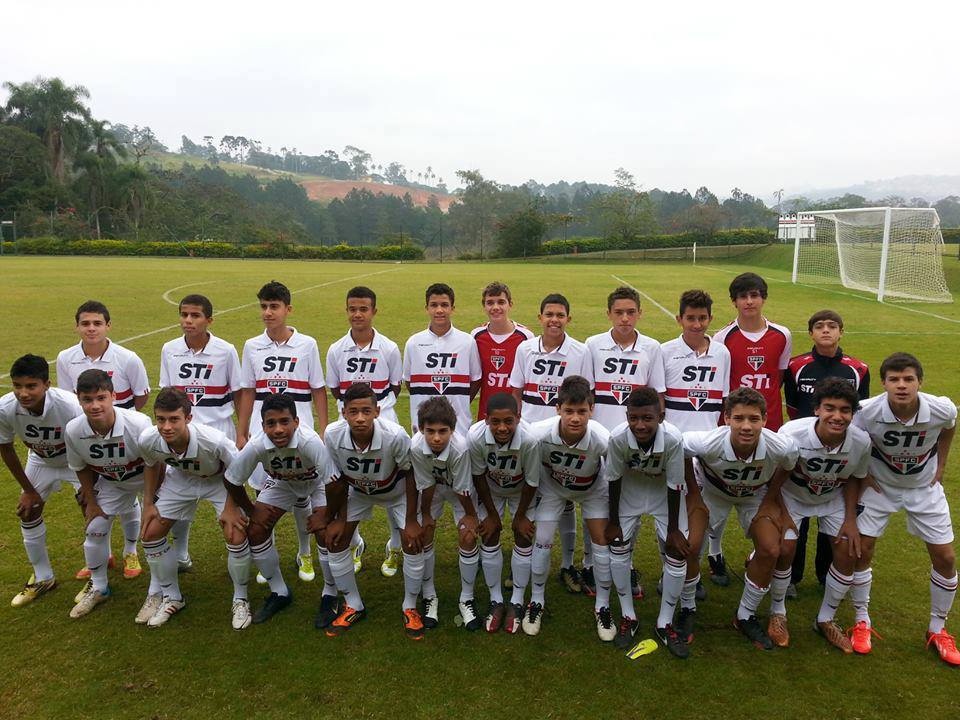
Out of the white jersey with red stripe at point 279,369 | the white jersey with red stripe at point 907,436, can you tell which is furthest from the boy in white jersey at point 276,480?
the white jersey with red stripe at point 907,436

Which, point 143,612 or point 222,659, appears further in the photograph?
point 143,612

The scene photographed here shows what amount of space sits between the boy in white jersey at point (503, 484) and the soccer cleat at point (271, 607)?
1359 mm

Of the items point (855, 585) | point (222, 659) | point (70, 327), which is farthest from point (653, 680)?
point (70, 327)

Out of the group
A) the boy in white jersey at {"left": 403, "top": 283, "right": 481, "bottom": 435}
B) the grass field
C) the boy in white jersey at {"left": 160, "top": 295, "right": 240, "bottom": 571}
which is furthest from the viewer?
the boy in white jersey at {"left": 403, "top": 283, "right": 481, "bottom": 435}

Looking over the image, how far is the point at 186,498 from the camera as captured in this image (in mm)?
4102

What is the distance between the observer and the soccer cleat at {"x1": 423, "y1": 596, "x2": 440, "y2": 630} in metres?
4.00

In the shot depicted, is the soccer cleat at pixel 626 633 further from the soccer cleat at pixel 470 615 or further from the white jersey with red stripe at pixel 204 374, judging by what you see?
the white jersey with red stripe at pixel 204 374

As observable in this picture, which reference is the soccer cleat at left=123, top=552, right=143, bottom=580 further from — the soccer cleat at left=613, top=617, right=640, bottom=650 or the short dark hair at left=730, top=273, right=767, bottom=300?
the short dark hair at left=730, top=273, right=767, bottom=300

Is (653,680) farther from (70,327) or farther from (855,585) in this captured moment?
(70,327)

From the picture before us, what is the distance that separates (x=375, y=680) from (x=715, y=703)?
1832 millimetres

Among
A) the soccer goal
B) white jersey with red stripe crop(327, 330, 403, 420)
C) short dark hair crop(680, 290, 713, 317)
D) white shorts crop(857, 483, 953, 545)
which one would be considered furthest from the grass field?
the soccer goal

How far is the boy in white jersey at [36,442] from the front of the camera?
3.99 meters

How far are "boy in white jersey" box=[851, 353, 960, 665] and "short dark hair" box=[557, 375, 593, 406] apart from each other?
Answer: 1.68 meters

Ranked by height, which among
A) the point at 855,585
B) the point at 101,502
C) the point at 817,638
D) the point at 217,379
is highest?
the point at 217,379
